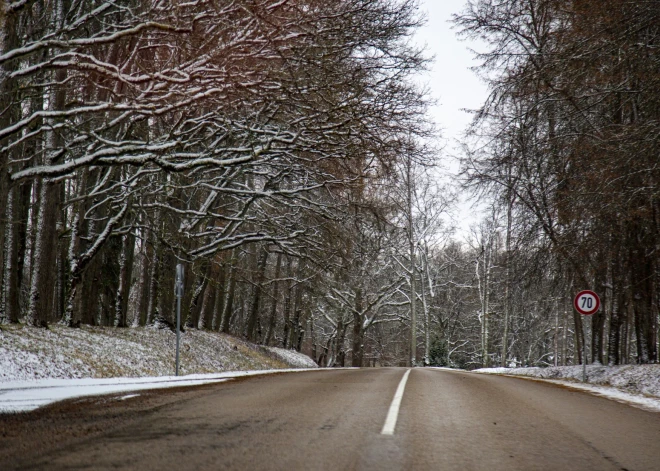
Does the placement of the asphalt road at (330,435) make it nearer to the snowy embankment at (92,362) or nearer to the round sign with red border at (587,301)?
the snowy embankment at (92,362)

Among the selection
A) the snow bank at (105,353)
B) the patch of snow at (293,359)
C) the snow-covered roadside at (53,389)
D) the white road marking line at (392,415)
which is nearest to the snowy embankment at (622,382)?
the white road marking line at (392,415)

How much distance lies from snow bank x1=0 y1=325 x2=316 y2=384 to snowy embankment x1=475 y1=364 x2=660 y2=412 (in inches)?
432

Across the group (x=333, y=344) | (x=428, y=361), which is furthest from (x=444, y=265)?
(x=333, y=344)

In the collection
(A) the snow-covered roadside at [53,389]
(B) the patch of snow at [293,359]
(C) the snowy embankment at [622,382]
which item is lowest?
(B) the patch of snow at [293,359]

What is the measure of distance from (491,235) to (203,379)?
31466mm

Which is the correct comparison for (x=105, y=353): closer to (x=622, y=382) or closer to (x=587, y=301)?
(x=587, y=301)

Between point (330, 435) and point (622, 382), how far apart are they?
11660mm

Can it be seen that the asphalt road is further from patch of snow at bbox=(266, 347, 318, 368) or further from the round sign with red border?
patch of snow at bbox=(266, 347, 318, 368)

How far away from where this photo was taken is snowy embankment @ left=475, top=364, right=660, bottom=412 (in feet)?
38.6

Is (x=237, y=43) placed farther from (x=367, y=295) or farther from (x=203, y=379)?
(x=367, y=295)

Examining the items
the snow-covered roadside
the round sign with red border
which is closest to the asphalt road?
the snow-covered roadside

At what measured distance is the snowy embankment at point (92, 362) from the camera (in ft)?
33.8

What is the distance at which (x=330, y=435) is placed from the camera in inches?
237

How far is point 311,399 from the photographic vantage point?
30.6ft
